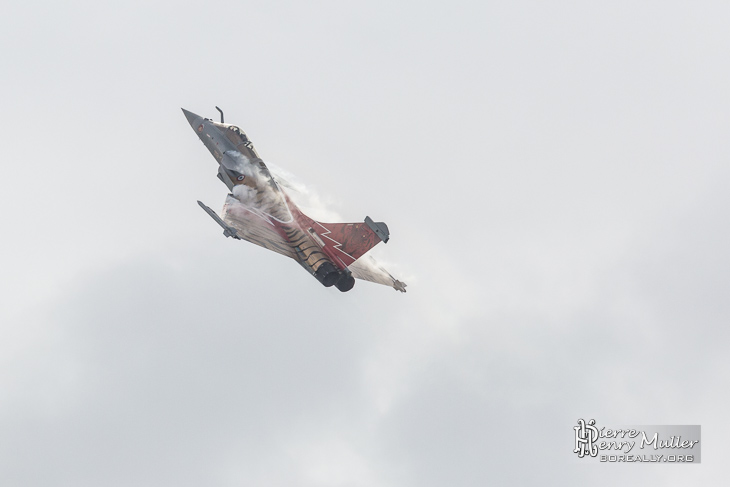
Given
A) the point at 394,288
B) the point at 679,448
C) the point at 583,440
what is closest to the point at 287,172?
the point at 394,288

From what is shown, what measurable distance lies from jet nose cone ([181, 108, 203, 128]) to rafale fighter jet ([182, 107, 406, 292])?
2065 mm

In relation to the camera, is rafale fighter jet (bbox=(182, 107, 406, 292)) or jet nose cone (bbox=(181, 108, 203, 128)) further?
jet nose cone (bbox=(181, 108, 203, 128))

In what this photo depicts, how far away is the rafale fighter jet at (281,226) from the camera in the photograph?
5222cm

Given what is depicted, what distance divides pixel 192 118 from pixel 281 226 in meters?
12.9

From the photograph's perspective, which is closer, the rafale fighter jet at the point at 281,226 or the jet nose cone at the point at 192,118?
the rafale fighter jet at the point at 281,226

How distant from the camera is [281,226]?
178ft

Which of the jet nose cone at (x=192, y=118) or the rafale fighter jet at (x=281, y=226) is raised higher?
the jet nose cone at (x=192, y=118)

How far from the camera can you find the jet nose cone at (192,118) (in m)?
60.3

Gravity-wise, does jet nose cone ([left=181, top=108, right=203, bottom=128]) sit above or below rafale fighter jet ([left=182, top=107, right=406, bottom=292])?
above

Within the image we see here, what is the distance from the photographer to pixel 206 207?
165 feet

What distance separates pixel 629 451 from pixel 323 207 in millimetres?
28020

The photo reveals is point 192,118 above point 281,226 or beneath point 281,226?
above

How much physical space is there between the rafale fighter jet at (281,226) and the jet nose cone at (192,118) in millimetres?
2065

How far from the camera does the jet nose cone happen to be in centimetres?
6027
